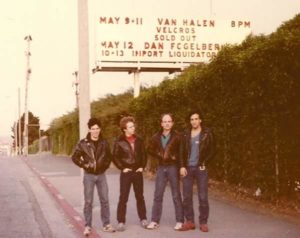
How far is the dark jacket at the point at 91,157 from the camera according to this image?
8.48 metres

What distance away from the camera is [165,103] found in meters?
15.8

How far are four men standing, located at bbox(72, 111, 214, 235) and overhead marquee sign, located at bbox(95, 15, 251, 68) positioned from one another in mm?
23886

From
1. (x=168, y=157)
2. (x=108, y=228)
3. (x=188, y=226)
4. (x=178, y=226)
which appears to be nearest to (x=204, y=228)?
(x=188, y=226)

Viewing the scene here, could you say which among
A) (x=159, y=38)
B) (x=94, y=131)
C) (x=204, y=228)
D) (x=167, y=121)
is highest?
(x=159, y=38)

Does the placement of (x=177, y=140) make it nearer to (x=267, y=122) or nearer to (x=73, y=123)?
(x=267, y=122)

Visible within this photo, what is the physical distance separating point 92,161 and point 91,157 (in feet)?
0.21

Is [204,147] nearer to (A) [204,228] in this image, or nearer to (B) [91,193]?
(A) [204,228]

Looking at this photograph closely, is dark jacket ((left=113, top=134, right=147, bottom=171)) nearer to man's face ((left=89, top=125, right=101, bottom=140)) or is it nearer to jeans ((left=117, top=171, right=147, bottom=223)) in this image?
jeans ((left=117, top=171, right=147, bottom=223))

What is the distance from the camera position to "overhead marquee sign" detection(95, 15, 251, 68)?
107ft

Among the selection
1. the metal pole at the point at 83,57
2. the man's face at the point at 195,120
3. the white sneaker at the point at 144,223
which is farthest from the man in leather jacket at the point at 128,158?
the metal pole at the point at 83,57

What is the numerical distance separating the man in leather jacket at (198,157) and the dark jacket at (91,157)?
1.17 meters

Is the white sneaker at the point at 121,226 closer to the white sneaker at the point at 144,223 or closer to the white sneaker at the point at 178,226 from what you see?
the white sneaker at the point at 144,223

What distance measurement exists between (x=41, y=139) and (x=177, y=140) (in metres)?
54.1

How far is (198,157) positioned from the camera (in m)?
8.38
